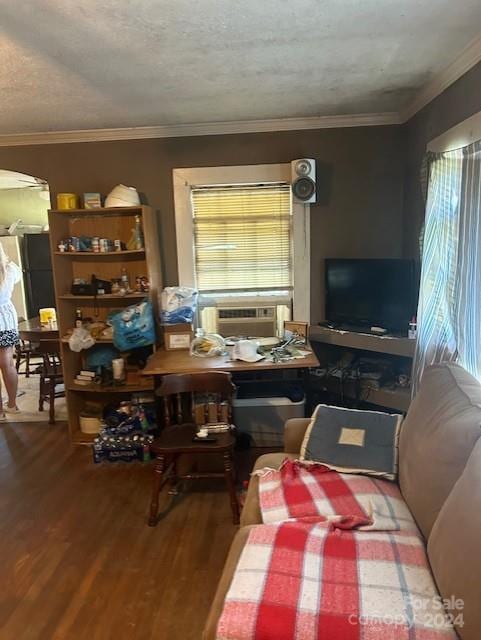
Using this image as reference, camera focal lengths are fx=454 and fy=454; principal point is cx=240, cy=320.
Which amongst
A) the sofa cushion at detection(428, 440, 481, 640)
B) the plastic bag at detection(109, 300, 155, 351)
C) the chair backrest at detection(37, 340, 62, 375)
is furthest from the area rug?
the sofa cushion at detection(428, 440, 481, 640)

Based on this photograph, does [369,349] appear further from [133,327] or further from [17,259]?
[17,259]

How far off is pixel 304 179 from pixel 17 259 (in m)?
4.41

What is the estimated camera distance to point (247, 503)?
1885mm

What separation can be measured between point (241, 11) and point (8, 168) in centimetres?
263

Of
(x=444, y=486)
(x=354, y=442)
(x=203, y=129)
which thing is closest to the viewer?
(x=444, y=486)

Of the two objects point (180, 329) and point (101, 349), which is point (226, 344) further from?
point (101, 349)

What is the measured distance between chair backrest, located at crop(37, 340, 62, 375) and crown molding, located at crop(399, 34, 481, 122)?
3.13m

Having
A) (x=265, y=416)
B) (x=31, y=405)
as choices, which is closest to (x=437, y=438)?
(x=265, y=416)

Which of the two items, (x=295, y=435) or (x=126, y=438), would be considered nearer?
(x=295, y=435)

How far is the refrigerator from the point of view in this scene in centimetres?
598

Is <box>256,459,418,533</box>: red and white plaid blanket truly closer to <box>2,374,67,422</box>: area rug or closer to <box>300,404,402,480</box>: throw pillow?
<box>300,404,402,480</box>: throw pillow

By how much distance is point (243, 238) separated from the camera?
356 cm

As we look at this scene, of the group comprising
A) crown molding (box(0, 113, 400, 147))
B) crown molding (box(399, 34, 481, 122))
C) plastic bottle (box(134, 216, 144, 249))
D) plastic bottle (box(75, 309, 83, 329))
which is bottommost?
plastic bottle (box(75, 309, 83, 329))

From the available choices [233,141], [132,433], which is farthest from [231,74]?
[132,433]
